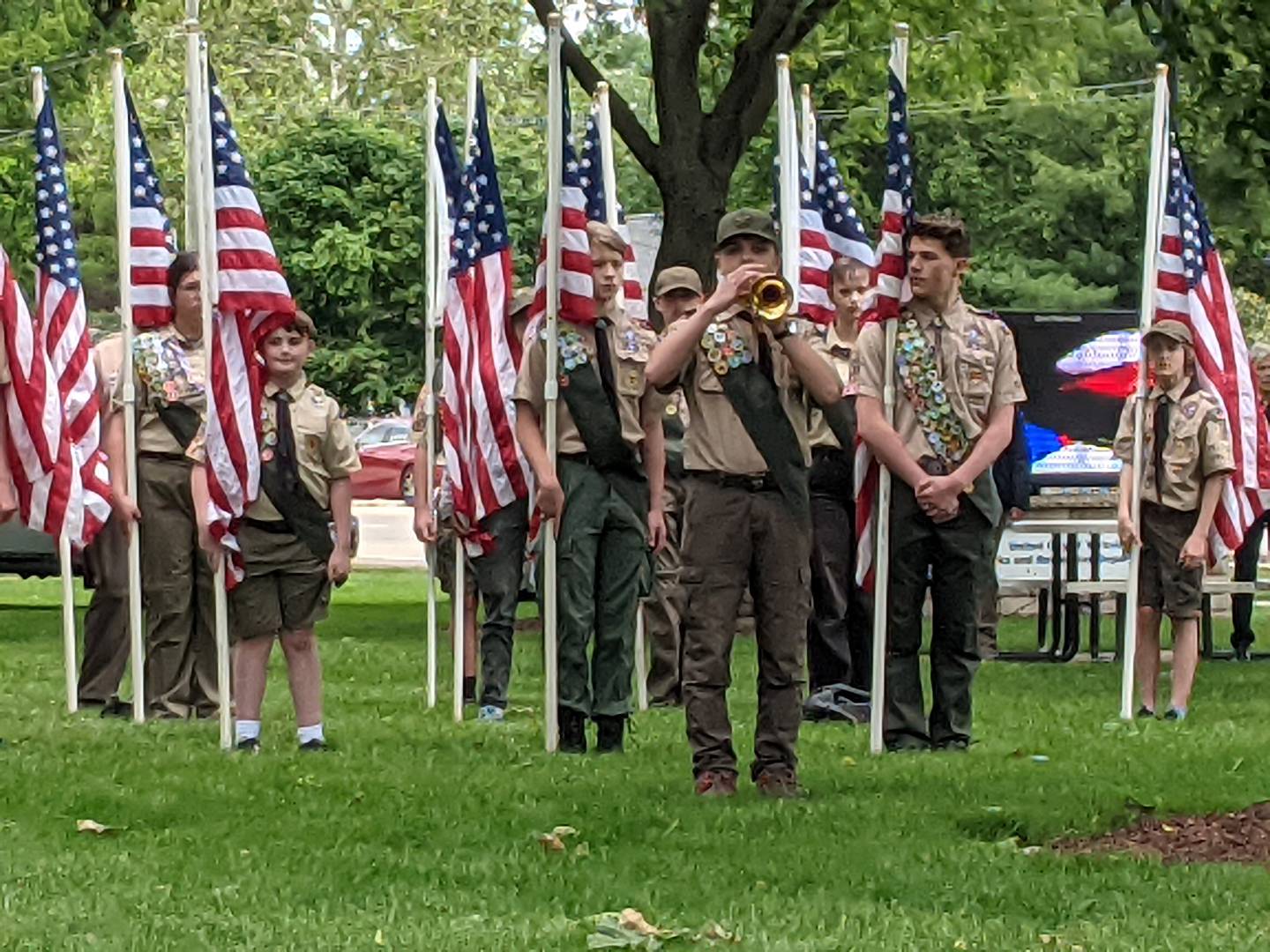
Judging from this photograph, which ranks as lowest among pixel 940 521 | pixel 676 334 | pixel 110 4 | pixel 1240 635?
pixel 1240 635

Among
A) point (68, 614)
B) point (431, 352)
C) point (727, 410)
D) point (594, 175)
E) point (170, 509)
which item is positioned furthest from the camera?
point (431, 352)

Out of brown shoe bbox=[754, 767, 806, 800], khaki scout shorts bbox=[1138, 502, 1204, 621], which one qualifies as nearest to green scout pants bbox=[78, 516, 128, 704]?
khaki scout shorts bbox=[1138, 502, 1204, 621]

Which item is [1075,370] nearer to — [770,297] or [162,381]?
[162,381]

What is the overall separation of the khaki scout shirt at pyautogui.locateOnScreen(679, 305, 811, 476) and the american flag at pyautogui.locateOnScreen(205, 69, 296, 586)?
7.51ft

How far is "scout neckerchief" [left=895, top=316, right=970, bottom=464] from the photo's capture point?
35.7 ft

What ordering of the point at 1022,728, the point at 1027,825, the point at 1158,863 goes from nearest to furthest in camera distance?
the point at 1158,863 → the point at 1027,825 → the point at 1022,728

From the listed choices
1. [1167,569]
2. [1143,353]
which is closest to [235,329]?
[1143,353]

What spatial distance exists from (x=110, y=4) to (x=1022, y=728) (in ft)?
45.4

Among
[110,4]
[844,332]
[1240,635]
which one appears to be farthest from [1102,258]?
[844,332]

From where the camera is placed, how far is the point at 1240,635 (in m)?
18.0

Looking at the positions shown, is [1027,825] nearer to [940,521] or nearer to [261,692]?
[940,521]

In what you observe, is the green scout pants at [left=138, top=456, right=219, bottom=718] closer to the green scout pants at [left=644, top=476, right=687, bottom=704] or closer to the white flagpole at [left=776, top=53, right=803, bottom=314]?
the green scout pants at [left=644, top=476, right=687, bottom=704]

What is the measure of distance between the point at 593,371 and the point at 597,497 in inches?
19.8

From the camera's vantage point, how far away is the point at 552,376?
10883mm
